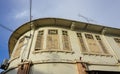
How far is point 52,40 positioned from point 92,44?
9.17 feet

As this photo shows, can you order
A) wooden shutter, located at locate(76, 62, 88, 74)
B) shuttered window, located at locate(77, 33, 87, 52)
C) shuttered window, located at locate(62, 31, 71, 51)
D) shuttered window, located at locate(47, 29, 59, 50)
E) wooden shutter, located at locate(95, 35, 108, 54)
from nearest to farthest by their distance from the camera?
wooden shutter, located at locate(76, 62, 88, 74), shuttered window, located at locate(47, 29, 59, 50), shuttered window, located at locate(62, 31, 71, 51), shuttered window, located at locate(77, 33, 87, 52), wooden shutter, located at locate(95, 35, 108, 54)

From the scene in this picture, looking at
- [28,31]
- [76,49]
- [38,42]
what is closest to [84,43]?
[76,49]

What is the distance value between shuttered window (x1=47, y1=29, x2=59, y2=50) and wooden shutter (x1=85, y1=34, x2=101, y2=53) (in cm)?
225

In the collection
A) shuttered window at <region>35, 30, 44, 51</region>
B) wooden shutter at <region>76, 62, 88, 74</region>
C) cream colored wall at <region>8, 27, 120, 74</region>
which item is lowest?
wooden shutter at <region>76, 62, 88, 74</region>

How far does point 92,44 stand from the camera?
443 inches

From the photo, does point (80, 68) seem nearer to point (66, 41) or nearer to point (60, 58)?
point (60, 58)

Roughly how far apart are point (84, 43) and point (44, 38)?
2703 mm

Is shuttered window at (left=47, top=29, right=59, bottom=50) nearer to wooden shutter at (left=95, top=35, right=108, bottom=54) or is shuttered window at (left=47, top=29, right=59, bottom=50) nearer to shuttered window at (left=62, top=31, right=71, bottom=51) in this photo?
shuttered window at (left=62, top=31, right=71, bottom=51)

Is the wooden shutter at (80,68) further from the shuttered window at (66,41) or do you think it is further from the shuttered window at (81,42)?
the shuttered window at (81,42)

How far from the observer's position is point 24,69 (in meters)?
8.45

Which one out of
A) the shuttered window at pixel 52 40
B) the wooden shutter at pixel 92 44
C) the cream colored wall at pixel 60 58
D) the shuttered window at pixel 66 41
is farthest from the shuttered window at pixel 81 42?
the shuttered window at pixel 52 40

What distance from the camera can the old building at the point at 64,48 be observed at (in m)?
8.84

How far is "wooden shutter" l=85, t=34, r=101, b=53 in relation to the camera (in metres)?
10.8

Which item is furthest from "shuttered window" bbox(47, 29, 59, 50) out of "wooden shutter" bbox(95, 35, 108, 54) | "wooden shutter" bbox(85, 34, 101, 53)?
"wooden shutter" bbox(95, 35, 108, 54)
